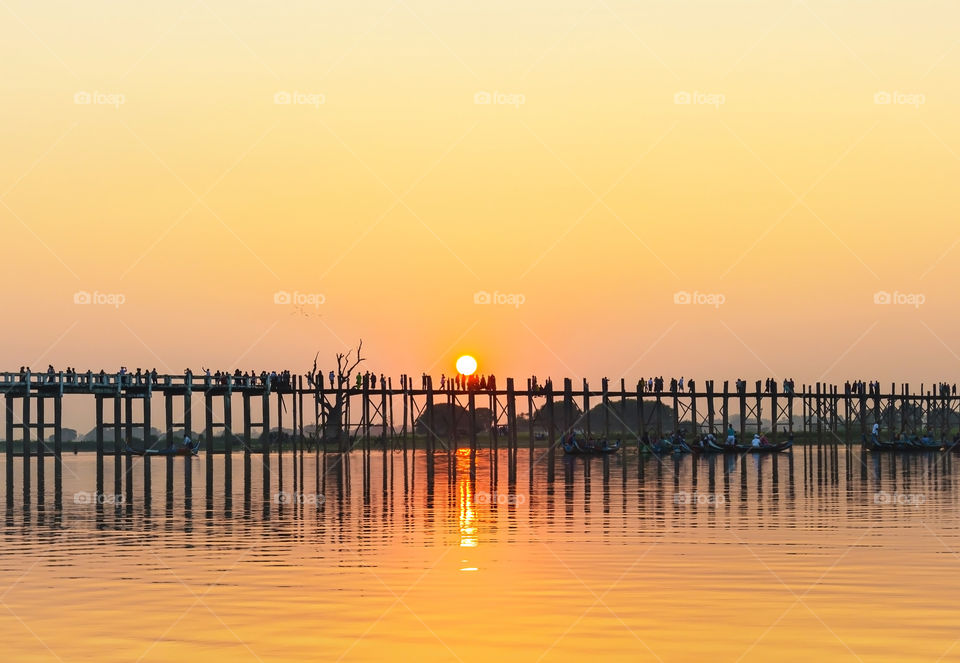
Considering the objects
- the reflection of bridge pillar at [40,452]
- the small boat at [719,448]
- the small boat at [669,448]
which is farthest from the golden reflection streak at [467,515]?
the small boat at [719,448]

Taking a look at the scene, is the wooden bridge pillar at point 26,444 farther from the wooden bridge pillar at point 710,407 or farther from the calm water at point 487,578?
the wooden bridge pillar at point 710,407

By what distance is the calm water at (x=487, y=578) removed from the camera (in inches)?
722

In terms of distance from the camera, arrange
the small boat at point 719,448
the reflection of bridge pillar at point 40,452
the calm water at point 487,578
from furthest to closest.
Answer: the small boat at point 719,448
the reflection of bridge pillar at point 40,452
the calm water at point 487,578

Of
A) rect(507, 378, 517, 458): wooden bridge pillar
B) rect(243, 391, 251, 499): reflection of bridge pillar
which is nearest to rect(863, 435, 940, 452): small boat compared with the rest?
rect(507, 378, 517, 458): wooden bridge pillar

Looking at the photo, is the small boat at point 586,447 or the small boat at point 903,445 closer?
the small boat at point 586,447

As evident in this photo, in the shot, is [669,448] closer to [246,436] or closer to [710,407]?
[710,407]

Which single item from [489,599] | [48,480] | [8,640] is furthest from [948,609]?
[48,480]

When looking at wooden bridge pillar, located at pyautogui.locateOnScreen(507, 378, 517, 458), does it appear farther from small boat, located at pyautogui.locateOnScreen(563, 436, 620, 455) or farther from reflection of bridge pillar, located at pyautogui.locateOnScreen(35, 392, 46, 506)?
reflection of bridge pillar, located at pyautogui.locateOnScreen(35, 392, 46, 506)

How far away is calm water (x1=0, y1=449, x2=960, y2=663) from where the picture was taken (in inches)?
722

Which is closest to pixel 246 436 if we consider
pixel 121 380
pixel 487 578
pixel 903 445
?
pixel 121 380

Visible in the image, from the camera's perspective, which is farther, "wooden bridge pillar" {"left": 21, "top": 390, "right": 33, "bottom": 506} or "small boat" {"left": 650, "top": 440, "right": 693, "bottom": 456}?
"small boat" {"left": 650, "top": 440, "right": 693, "bottom": 456}

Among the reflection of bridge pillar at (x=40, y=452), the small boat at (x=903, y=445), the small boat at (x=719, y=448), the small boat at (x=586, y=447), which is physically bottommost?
the small boat at (x=903, y=445)

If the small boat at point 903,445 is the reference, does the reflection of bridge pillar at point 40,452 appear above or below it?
above

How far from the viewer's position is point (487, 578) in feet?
80.4
